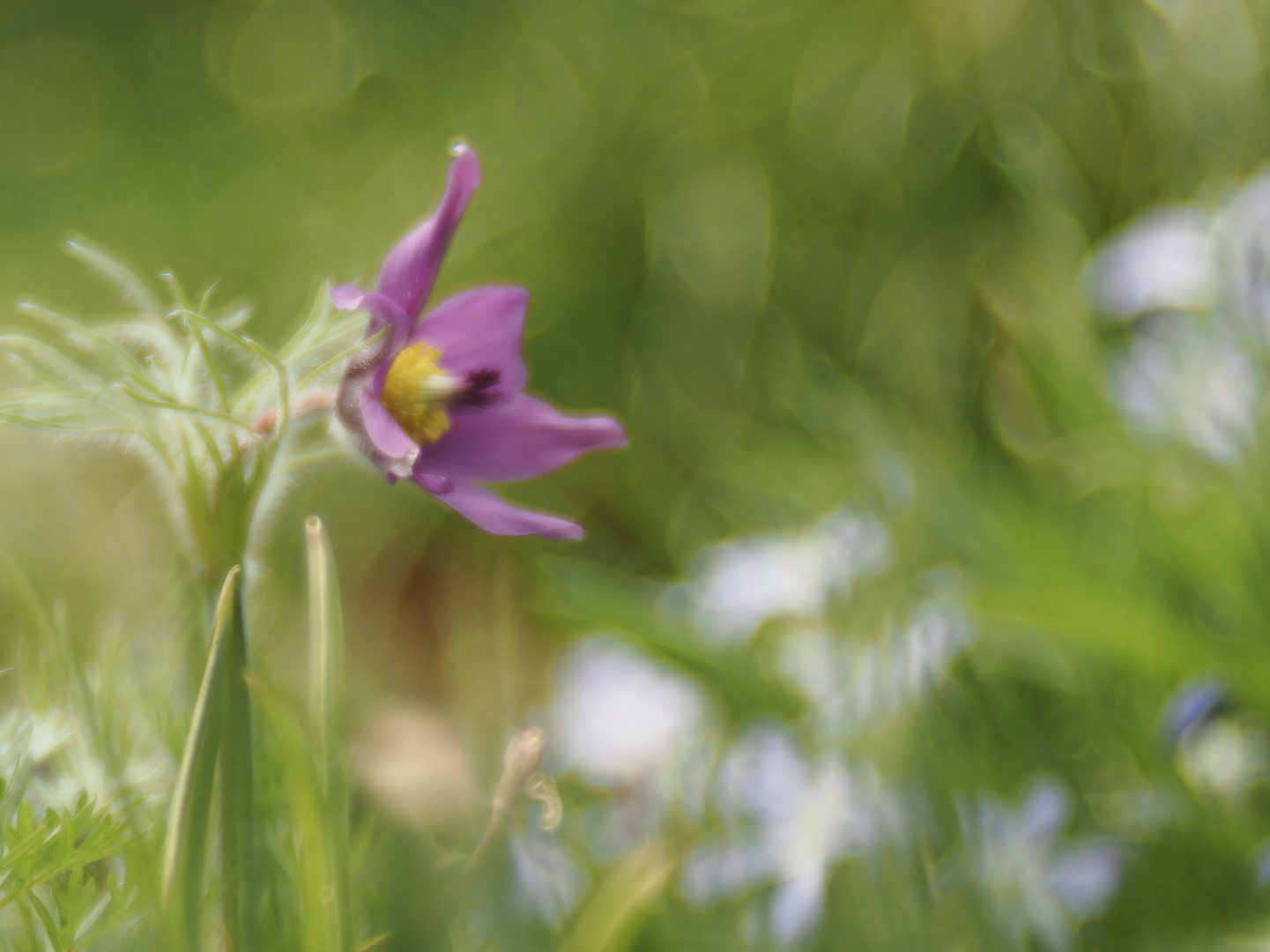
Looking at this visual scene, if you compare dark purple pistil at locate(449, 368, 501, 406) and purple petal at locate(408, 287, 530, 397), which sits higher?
purple petal at locate(408, 287, 530, 397)

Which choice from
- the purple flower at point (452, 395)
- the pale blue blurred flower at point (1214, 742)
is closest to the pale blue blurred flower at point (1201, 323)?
the pale blue blurred flower at point (1214, 742)

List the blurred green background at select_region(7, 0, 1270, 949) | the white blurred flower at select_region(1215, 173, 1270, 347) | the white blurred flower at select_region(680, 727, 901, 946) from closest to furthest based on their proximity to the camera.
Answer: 1. the white blurred flower at select_region(680, 727, 901, 946)
2. the white blurred flower at select_region(1215, 173, 1270, 347)
3. the blurred green background at select_region(7, 0, 1270, 949)

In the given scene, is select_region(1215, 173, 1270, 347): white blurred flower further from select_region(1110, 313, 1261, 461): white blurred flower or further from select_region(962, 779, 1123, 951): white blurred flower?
select_region(962, 779, 1123, 951): white blurred flower

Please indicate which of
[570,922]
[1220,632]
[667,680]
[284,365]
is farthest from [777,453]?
[284,365]

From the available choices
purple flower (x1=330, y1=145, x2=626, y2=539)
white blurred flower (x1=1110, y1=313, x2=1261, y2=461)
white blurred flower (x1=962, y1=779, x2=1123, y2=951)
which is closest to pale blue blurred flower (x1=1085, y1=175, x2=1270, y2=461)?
white blurred flower (x1=1110, y1=313, x2=1261, y2=461)

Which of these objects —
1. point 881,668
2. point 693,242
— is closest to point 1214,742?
point 881,668

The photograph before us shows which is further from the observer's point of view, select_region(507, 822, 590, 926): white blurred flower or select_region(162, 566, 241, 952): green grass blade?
select_region(507, 822, 590, 926): white blurred flower

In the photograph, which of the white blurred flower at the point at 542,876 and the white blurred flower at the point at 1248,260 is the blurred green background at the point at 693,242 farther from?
the white blurred flower at the point at 542,876

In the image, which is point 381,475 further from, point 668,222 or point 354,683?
point 668,222
